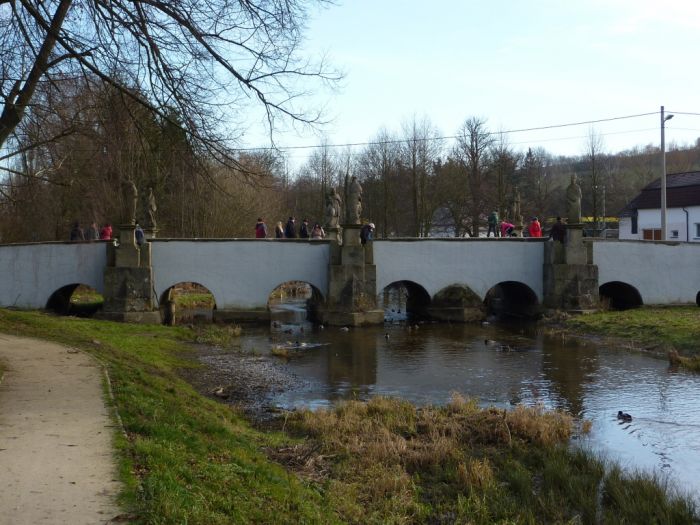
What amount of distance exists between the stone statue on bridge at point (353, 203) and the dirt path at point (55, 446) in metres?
16.2

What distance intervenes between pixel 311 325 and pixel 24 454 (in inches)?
796

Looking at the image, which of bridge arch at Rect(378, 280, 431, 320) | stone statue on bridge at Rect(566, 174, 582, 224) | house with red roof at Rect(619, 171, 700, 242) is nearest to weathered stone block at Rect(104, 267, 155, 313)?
bridge arch at Rect(378, 280, 431, 320)

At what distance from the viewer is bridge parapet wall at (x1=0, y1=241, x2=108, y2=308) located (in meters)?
25.8

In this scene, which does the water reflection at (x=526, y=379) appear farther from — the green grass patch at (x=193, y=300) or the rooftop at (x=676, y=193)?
the rooftop at (x=676, y=193)

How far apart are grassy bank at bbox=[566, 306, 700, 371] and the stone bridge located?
1679 millimetres

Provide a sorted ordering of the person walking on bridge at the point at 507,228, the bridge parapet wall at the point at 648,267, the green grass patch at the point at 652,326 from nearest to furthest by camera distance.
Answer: the green grass patch at the point at 652,326 < the bridge parapet wall at the point at 648,267 < the person walking on bridge at the point at 507,228

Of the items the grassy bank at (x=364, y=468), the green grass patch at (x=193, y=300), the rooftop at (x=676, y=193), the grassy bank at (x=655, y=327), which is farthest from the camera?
the rooftop at (x=676, y=193)

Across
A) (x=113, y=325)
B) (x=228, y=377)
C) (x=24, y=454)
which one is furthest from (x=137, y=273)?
(x=24, y=454)

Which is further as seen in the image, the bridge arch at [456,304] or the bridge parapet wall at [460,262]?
the bridge arch at [456,304]

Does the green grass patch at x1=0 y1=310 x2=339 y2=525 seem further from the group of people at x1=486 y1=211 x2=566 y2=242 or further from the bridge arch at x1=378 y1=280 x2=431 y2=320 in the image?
the group of people at x1=486 y1=211 x2=566 y2=242

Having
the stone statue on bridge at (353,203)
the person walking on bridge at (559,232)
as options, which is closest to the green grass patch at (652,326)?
the person walking on bridge at (559,232)

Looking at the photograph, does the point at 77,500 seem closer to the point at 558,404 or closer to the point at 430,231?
the point at 558,404

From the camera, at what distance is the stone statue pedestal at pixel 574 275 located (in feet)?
88.1

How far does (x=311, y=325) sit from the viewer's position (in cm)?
2641
